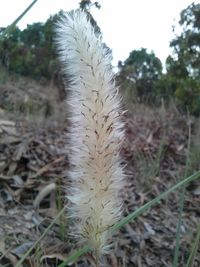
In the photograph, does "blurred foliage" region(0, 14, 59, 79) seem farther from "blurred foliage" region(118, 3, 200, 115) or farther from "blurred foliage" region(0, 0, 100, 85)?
"blurred foliage" region(118, 3, 200, 115)

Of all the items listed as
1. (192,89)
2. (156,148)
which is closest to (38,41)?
(192,89)

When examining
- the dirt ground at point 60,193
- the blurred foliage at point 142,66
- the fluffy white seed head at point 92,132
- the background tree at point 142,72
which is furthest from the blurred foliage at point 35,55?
the fluffy white seed head at point 92,132

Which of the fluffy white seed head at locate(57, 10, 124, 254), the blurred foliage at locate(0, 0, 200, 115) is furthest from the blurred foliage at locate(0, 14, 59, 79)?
the fluffy white seed head at locate(57, 10, 124, 254)

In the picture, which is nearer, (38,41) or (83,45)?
(83,45)

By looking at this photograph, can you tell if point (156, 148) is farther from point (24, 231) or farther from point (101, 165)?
point (101, 165)

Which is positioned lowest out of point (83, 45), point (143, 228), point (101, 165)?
point (143, 228)
